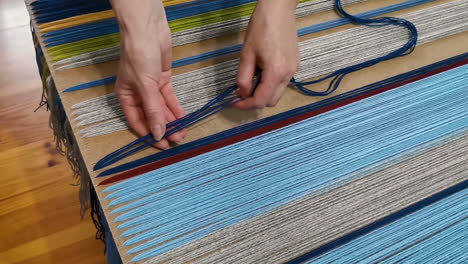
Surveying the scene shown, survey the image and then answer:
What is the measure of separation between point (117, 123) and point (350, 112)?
17.1 inches

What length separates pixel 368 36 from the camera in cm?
97

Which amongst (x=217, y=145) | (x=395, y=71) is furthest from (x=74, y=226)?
(x=395, y=71)

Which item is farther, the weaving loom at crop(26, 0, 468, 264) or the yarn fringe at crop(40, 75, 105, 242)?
the yarn fringe at crop(40, 75, 105, 242)

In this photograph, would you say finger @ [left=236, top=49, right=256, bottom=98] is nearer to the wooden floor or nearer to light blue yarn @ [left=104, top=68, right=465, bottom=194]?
light blue yarn @ [left=104, top=68, right=465, bottom=194]

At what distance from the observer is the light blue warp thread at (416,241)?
2.16 feet

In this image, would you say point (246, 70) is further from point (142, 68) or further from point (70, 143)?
point (70, 143)

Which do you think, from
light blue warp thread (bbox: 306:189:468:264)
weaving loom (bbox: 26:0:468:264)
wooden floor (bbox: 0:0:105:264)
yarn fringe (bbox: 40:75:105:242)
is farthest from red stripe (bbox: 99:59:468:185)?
wooden floor (bbox: 0:0:105:264)

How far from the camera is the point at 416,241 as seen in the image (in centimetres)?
68

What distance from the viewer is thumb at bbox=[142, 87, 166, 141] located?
0.72 metres

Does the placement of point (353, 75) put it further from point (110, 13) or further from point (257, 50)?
point (110, 13)

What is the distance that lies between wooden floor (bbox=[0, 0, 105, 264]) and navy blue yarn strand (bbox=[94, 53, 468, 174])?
82 centimetres

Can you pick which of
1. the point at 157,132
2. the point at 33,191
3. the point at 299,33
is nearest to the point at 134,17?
the point at 157,132

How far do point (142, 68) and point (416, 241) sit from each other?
522mm

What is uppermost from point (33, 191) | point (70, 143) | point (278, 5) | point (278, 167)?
point (278, 5)
